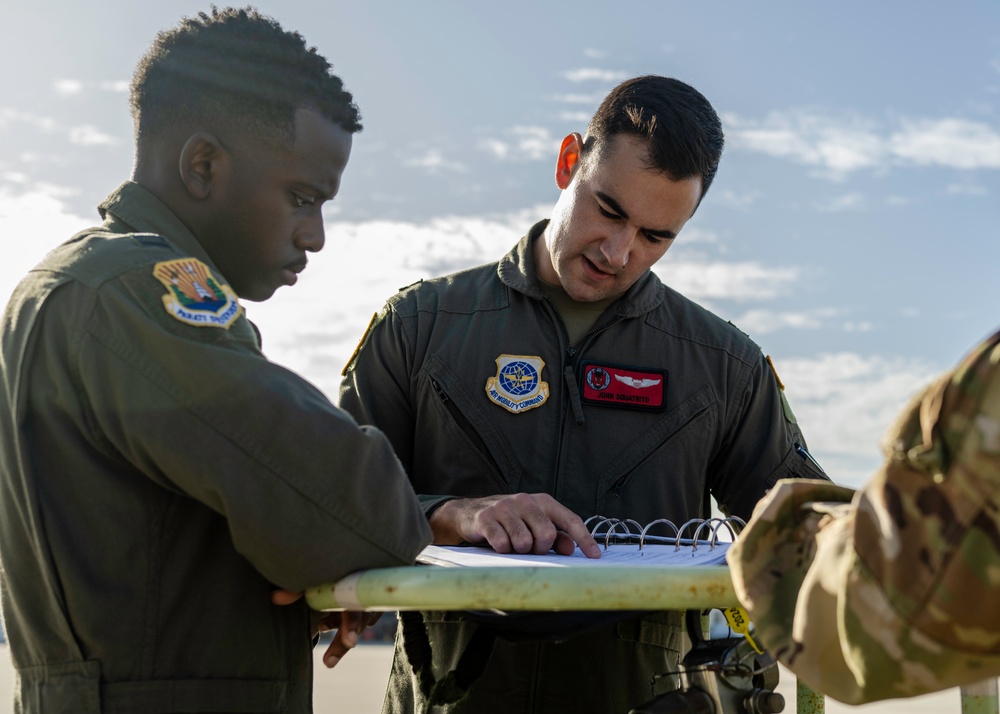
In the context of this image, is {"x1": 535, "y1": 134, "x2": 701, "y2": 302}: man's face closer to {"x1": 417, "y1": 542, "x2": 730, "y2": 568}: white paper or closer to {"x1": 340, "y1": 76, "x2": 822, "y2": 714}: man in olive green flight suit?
{"x1": 340, "y1": 76, "x2": 822, "y2": 714}: man in olive green flight suit

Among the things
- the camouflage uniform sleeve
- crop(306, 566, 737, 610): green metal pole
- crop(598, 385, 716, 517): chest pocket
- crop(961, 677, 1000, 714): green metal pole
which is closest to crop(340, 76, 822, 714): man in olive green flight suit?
crop(598, 385, 716, 517): chest pocket

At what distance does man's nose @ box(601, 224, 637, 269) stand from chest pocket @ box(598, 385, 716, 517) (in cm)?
43

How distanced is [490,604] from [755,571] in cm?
37

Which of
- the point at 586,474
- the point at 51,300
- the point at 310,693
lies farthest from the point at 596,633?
the point at 51,300

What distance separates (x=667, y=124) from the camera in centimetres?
304

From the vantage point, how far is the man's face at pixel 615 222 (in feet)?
9.71

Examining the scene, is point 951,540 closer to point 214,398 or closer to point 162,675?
point 214,398

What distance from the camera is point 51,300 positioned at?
1636mm

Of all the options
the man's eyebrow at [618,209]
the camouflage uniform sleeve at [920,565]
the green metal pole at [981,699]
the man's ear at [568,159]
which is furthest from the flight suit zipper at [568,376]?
the camouflage uniform sleeve at [920,565]

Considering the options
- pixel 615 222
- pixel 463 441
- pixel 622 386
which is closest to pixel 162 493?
pixel 463 441

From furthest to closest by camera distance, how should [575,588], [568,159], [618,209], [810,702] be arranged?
[568,159] < [618,209] < [810,702] < [575,588]

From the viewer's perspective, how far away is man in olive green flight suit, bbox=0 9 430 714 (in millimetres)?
1547

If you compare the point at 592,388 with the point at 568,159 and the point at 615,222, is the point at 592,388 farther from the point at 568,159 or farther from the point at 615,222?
the point at 568,159

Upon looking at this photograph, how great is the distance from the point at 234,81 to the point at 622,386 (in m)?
1.37
